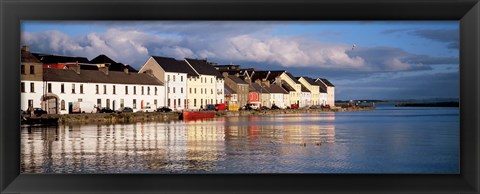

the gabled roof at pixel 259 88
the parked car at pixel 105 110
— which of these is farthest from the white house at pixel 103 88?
the gabled roof at pixel 259 88

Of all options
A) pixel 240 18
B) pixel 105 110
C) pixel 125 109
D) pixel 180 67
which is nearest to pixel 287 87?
pixel 180 67

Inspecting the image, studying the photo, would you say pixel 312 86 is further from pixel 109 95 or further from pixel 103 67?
pixel 103 67

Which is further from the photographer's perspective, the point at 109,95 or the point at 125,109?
the point at 125,109

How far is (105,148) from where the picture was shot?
11414mm

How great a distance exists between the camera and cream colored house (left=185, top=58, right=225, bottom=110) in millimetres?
17625

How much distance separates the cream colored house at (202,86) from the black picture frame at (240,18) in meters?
12.4

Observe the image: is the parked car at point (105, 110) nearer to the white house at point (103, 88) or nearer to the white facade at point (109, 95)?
the white facade at point (109, 95)

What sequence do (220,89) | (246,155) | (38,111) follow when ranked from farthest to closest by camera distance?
(220,89) < (38,111) < (246,155)

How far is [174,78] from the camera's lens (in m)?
17.7

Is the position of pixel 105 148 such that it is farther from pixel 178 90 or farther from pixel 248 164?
pixel 178 90

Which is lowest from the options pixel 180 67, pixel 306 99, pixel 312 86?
pixel 306 99

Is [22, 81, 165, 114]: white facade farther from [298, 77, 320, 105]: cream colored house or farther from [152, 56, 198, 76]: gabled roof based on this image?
[298, 77, 320, 105]: cream colored house

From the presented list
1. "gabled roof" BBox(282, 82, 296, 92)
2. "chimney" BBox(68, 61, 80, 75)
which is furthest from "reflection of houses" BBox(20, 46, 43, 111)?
"gabled roof" BBox(282, 82, 296, 92)

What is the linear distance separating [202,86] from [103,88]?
309 centimetres
